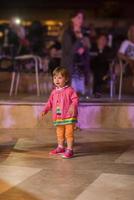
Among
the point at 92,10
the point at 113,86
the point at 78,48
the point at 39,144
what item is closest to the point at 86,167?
the point at 39,144

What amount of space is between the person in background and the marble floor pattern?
1496mm

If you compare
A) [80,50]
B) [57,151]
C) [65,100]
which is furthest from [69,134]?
[80,50]

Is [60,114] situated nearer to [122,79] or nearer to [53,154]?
[53,154]

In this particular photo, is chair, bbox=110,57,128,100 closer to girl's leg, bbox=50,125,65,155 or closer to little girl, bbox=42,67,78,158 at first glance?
girl's leg, bbox=50,125,65,155

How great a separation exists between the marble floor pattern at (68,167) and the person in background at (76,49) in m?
1.50

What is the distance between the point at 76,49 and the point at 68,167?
3748mm

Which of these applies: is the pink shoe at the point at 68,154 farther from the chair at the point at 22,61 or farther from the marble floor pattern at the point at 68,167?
the chair at the point at 22,61

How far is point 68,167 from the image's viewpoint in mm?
6727

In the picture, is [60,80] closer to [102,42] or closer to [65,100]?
[65,100]

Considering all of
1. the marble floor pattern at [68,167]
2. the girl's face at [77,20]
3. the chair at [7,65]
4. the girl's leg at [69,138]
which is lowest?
the marble floor pattern at [68,167]

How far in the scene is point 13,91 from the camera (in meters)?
11.5

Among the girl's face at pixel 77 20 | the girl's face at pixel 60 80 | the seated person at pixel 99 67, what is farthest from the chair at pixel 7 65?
the girl's face at pixel 60 80

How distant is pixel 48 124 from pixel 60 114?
85.0 inches

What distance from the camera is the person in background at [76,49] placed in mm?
9867
